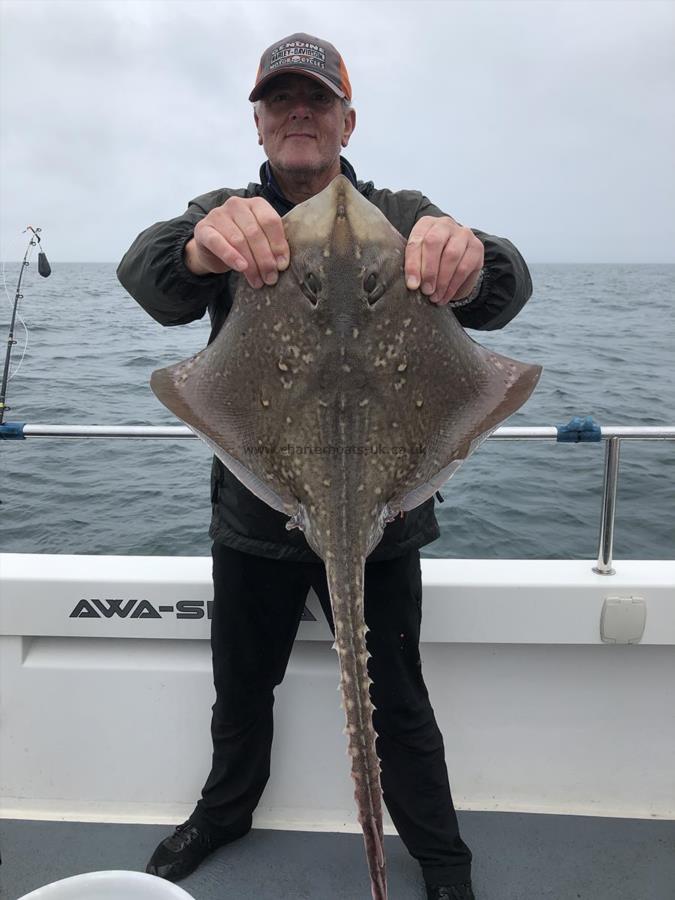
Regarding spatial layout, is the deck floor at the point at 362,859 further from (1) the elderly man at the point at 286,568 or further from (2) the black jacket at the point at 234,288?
(2) the black jacket at the point at 234,288

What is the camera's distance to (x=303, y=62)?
211cm

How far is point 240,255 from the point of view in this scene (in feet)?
5.28

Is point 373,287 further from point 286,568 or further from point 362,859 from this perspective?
point 362,859

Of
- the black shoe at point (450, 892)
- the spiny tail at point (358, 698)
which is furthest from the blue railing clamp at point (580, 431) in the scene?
the black shoe at point (450, 892)

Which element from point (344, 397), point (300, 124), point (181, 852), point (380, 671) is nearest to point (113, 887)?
point (181, 852)

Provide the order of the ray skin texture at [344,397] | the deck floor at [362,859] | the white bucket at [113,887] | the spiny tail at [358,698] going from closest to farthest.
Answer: the spiny tail at [358,698], the ray skin texture at [344,397], the white bucket at [113,887], the deck floor at [362,859]

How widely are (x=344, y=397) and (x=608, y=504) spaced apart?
69.1 inches

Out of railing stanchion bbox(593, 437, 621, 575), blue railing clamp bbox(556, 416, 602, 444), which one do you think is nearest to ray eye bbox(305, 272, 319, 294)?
blue railing clamp bbox(556, 416, 602, 444)

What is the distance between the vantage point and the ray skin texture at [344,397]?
61.5 inches

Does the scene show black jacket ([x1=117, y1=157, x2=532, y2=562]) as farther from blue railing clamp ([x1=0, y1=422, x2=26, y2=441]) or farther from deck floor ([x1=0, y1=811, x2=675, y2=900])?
deck floor ([x1=0, y1=811, x2=675, y2=900])

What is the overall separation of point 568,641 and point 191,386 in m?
1.99

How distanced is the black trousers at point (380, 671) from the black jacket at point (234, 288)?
14 centimetres

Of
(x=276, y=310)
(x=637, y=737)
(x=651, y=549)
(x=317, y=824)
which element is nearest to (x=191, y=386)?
(x=276, y=310)

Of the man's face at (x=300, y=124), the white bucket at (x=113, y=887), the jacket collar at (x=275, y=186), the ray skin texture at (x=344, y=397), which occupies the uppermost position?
the man's face at (x=300, y=124)
